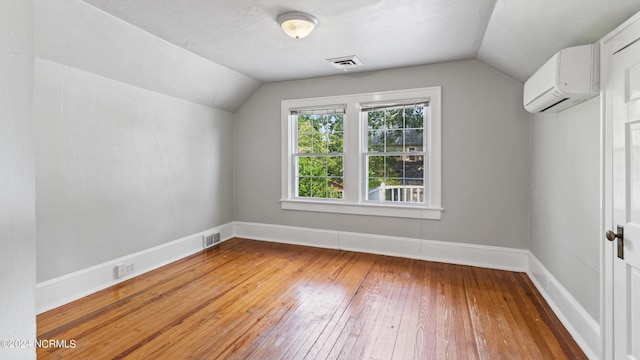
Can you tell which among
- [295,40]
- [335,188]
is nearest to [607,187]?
[295,40]

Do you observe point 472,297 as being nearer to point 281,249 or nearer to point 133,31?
point 281,249

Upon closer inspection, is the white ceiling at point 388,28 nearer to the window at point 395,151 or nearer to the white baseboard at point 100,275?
the window at point 395,151

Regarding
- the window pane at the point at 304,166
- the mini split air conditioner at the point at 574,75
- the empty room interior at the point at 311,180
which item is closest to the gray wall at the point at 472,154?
the empty room interior at the point at 311,180

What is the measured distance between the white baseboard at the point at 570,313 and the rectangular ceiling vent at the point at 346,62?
2.94 meters

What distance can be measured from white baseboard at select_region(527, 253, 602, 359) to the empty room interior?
21 mm

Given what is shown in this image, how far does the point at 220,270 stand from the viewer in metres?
3.46

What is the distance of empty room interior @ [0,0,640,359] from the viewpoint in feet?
6.38

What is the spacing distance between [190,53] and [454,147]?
3.28 m

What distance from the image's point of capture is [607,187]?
1.77 meters

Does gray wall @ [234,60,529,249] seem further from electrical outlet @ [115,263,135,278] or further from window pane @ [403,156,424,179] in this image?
electrical outlet @ [115,263,135,278]

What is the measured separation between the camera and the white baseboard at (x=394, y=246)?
350 cm

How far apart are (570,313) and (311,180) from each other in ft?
10.8

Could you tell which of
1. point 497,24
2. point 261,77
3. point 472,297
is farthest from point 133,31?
point 472,297

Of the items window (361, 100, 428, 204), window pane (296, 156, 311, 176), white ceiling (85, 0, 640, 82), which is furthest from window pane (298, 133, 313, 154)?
white ceiling (85, 0, 640, 82)
